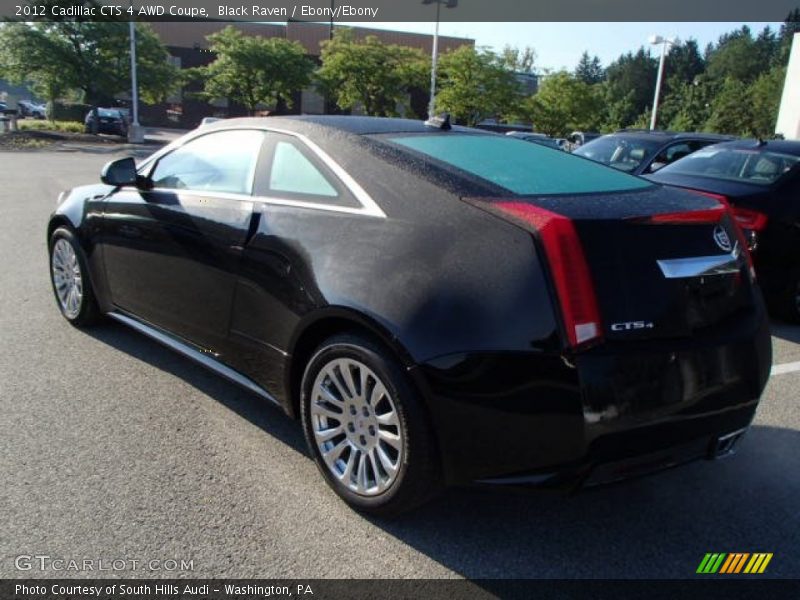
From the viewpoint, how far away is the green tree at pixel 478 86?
3184 cm

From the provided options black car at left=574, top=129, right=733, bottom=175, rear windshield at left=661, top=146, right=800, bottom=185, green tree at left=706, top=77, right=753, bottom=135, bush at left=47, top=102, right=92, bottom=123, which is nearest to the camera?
rear windshield at left=661, top=146, right=800, bottom=185

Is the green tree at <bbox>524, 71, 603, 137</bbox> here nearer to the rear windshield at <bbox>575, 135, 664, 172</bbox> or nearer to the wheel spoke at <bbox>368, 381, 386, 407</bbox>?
the rear windshield at <bbox>575, 135, 664, 172</bbox>

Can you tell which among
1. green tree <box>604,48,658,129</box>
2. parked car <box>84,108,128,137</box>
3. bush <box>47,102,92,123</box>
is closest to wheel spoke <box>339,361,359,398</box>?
parked car <box>84,108,128,137</box>

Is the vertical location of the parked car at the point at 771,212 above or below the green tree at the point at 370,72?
below

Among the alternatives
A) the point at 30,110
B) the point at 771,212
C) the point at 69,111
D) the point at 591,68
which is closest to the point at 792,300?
the point at 771,212

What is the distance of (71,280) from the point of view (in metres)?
4.88

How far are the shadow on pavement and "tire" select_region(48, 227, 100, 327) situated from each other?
2.24 m

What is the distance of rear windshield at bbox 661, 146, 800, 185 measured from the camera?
6039 millimetres

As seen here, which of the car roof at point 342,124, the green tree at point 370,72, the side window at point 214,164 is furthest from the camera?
Result: the green tree at point 370,72

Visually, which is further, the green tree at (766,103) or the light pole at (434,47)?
A: the green tree at (766,103)

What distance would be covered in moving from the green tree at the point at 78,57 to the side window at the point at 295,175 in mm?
29958

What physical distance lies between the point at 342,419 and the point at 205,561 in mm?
738

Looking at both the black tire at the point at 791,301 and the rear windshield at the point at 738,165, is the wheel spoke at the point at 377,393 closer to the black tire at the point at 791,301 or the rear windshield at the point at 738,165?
the black tire at the point at 791,301

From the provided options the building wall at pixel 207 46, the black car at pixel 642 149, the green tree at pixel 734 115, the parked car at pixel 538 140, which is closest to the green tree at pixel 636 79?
the green tree at pixel 734 115
